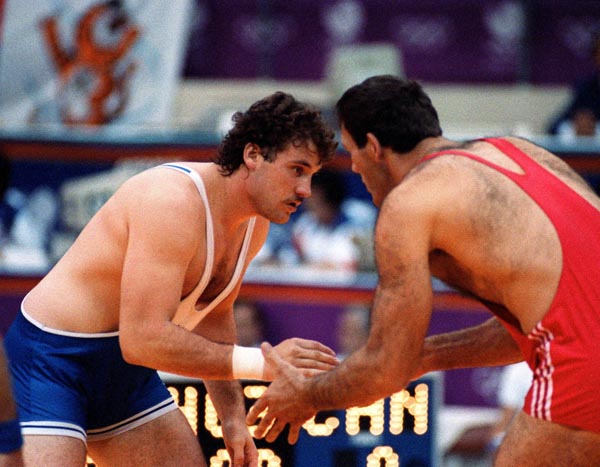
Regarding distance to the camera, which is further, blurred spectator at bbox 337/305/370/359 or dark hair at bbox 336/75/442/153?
blurred spectator at bbox 337/305/370/359

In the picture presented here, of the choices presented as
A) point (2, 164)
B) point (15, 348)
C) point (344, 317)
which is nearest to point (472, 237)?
point (15, 348)

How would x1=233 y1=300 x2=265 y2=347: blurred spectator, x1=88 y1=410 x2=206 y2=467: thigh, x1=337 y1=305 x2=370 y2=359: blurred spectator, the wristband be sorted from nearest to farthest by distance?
the wristband, x1=88 y1=410 x2=206 y2=467: thigh, x1=337 y1=305 x2=370 y2=359: blurred spectator, x1=233 y1=300 x2=265 y2=347: blurred spectator

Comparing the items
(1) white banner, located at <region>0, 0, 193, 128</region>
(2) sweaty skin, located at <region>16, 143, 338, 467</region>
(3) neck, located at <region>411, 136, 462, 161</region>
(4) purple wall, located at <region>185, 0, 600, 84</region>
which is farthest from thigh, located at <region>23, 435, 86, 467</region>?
(4) purple wall, located at <region>185, 0, 600, 84</region>

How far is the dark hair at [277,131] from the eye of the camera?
388cm

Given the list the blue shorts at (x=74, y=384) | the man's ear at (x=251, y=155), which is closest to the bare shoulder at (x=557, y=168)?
the man's ear at (x=251, y=155)

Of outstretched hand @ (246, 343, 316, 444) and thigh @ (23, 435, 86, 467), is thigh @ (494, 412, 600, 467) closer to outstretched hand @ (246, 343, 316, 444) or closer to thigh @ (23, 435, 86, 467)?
outstretched hand @ (246, 343, 316, 444)

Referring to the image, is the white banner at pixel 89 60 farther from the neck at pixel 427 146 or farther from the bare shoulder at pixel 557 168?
the bare shoulder at pixel 557 168

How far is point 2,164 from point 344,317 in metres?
2.72

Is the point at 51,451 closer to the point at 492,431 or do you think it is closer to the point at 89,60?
the point at 492,431

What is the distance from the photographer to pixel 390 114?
11.6 feet

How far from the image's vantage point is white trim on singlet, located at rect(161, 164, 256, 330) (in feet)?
12.5

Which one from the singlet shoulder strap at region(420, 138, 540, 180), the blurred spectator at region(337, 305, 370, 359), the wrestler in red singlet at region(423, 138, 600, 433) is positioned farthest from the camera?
the blurred spectator at region(337, 305, 370, 359)

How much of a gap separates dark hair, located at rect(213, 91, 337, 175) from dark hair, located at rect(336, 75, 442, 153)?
304mm

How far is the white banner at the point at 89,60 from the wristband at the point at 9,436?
6707mm
